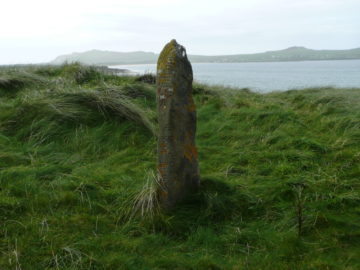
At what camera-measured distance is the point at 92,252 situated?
3334 mm

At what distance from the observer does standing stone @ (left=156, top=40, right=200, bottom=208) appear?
4125 mm

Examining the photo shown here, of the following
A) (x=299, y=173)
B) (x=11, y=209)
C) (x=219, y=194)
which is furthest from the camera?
(x=299, y=173)

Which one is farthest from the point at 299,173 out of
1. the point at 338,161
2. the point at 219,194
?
the point at 219,194

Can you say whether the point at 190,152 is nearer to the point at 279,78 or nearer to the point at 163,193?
the point at 163,193

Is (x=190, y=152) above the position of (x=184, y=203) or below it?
above

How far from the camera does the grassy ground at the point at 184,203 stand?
11.1 feet

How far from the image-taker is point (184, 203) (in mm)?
4184

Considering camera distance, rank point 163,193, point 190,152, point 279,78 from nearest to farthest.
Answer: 1. point 163,193
2. point 190,152
3. point 279,78

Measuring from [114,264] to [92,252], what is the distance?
0.82 feet

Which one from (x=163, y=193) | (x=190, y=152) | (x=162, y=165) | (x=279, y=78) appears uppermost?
(x=279, y=78)

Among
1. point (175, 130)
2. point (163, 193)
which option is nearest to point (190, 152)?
point (175, 130)

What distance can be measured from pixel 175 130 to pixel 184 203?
0.79 m

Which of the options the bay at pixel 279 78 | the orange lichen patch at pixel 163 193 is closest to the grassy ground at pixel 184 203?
the orange lichen patch at pixel 163 193

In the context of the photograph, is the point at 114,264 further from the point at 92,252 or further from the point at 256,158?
the point at 256,158
